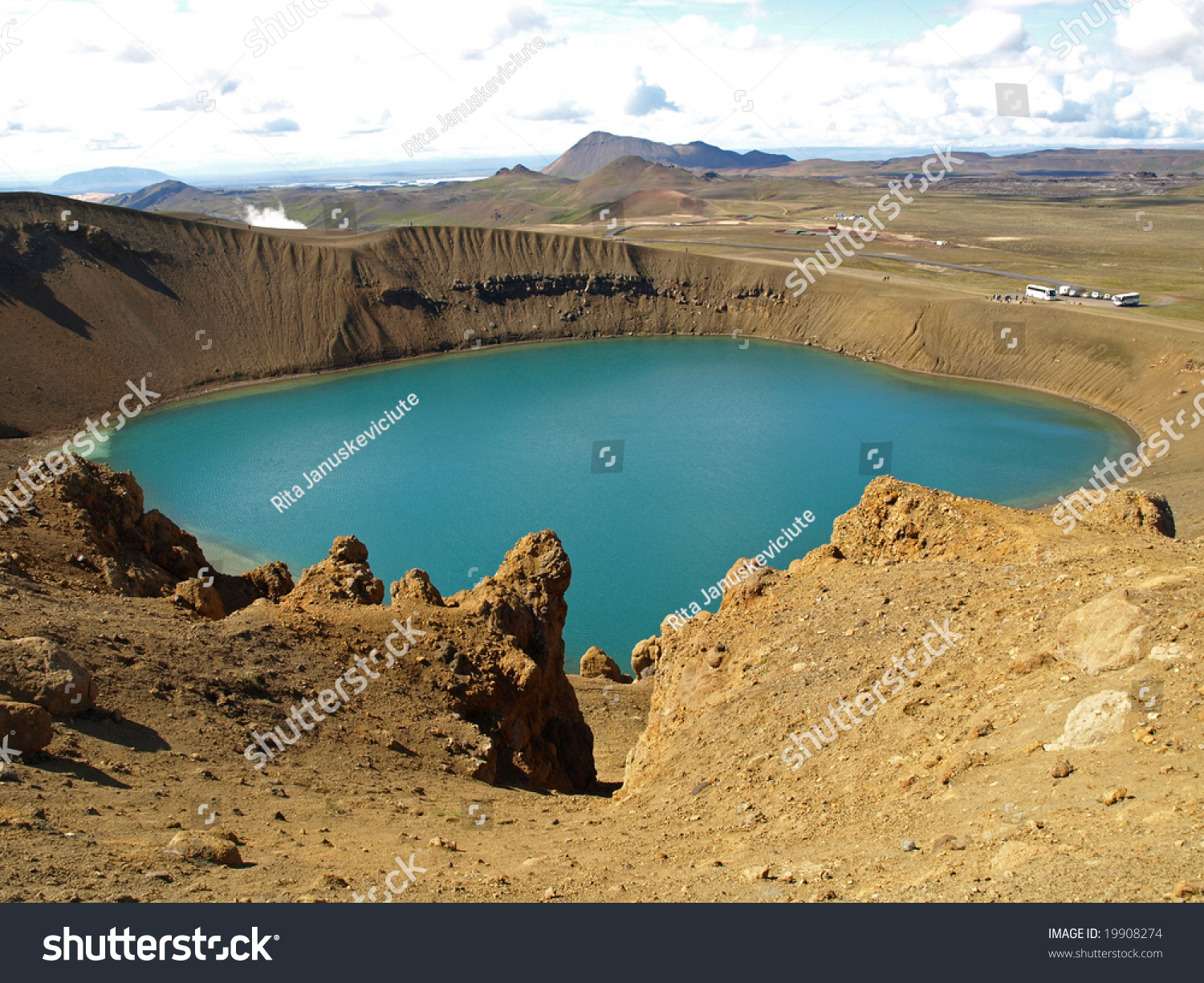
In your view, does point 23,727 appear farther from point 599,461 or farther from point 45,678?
point 599,461

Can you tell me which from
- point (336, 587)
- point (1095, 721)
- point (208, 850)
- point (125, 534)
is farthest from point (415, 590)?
point (1095, 721)

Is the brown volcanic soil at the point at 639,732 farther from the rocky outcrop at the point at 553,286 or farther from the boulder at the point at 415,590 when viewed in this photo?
the rocky outcrop at the point at 553,286

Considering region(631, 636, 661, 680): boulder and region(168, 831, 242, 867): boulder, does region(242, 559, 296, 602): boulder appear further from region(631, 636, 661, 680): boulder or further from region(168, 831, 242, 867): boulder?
region(168, 831, 242, 867): boulder

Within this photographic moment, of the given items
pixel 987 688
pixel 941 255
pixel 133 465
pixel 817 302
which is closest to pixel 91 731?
pixel 987 688

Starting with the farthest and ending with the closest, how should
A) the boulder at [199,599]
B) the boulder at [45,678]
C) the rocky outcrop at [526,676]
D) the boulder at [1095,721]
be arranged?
the boulder at [199,599] → the rocky outcrop at [526,676] → the boulder at [45,678] → the boulder at [1095,721]

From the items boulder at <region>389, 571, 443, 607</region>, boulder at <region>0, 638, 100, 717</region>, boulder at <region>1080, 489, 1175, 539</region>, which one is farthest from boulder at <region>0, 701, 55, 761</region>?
boulder at <region>1080, 489, 1175, 539</region>

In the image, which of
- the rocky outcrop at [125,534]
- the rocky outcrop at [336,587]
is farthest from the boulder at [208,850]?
the rocky outcrop at [125,534]
